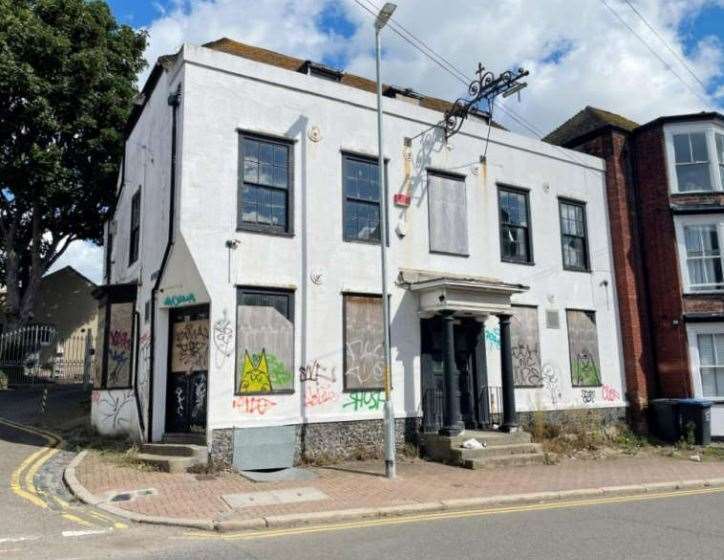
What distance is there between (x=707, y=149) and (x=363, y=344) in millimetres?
12137

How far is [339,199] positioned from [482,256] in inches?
161

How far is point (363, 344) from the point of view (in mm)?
12875

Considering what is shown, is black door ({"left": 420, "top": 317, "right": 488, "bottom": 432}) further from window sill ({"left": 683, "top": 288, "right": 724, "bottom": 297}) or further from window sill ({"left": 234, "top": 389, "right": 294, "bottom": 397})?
window sill ({"left": 683, "top": 288, "right": 724, "bottom": 297})

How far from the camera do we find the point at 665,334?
57.3ft

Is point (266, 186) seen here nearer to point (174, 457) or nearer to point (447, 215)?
point (447, 215)

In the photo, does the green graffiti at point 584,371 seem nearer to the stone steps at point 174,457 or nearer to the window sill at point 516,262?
the window sill at point 516,262

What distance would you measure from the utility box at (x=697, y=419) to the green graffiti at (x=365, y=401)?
8.55 meters

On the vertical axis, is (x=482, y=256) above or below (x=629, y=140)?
below

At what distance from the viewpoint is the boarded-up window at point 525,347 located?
599 inches

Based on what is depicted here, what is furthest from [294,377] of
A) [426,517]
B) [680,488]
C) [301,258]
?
[680,488]

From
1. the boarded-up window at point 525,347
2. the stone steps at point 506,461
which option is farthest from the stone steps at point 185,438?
the boarded-up window at point 525,347

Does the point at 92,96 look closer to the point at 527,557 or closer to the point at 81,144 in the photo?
the point at 81,144

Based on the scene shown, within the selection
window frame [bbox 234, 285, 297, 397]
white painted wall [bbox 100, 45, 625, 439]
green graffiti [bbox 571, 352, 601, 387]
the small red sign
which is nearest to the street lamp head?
white painted wall [bbox 100, 45, 625, 439]

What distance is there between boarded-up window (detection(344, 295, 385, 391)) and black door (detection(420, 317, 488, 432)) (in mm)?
1159
